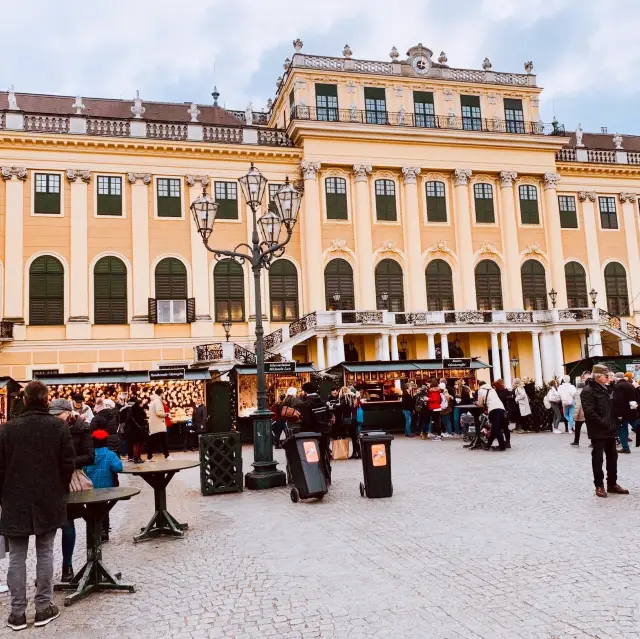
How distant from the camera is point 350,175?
1425 inches

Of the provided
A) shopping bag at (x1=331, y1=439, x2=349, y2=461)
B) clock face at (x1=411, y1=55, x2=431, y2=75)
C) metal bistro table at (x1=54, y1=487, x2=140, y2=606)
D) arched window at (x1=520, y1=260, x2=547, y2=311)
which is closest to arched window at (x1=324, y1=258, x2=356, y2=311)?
arched window at (x1=520, y1=260, x2=547, y2=311)

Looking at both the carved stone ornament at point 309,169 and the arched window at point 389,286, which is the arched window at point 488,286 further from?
the carved stone ornament at point 309,169

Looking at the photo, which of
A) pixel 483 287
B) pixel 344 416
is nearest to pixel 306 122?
pixel 483 287

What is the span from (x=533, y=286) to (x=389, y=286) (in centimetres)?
857

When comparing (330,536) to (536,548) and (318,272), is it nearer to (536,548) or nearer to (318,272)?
(536,548)

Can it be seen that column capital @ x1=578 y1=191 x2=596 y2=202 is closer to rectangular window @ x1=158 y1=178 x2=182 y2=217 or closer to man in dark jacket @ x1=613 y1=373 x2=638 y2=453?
rectangular window @ x1=158 y1=178 x2=182 y2=217

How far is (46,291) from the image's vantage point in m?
31.8

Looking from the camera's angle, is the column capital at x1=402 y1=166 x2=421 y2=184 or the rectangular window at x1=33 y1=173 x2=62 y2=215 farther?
the column capital at x1=402 y1=166 x2=421 y2=184

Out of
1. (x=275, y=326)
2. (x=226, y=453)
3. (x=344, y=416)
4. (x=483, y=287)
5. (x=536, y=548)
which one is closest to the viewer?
(x=536, y=548)

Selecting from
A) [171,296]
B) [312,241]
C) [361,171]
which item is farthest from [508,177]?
[171,296]

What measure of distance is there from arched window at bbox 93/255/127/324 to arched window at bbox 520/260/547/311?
2167cm

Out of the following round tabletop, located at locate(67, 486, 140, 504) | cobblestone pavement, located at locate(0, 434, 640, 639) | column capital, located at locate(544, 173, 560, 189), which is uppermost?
column capital, located at locate(544, 173, 560, 189)

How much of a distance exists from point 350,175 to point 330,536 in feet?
99.3

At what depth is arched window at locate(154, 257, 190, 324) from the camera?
33062 mm
